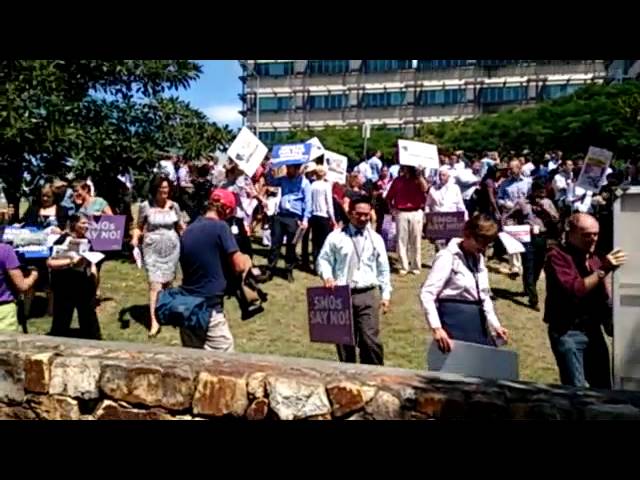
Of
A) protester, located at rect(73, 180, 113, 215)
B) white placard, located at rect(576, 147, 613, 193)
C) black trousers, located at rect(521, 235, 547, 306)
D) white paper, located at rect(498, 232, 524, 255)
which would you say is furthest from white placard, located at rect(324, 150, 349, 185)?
protester, located at rect(73, 180, 113, 215)

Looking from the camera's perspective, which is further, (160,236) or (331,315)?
(160,236)

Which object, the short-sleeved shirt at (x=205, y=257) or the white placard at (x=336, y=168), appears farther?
the white placard at (x=336, y=168)

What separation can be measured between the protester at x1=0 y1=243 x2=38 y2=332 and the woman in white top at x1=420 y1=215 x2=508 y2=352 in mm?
2803

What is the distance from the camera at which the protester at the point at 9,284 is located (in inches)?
257

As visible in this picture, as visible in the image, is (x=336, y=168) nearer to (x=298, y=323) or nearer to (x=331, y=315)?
(x=298, y=323)

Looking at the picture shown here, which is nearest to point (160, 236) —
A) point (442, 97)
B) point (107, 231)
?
point (107, 231)

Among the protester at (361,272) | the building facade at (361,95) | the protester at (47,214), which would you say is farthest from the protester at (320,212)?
the building facade at (361,95)

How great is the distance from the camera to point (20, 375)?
5969 mm

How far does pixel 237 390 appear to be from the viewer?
213 inches

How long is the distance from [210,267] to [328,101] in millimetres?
78433

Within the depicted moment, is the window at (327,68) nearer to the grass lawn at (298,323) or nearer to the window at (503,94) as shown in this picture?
the window at (503,94)

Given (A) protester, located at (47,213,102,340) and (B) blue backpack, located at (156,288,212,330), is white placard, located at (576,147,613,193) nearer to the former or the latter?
(A) protester, located at (47,213,102,340)

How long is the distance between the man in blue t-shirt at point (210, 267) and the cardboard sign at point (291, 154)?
23.9ft

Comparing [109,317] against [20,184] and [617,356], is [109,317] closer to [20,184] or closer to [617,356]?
[20,184]
